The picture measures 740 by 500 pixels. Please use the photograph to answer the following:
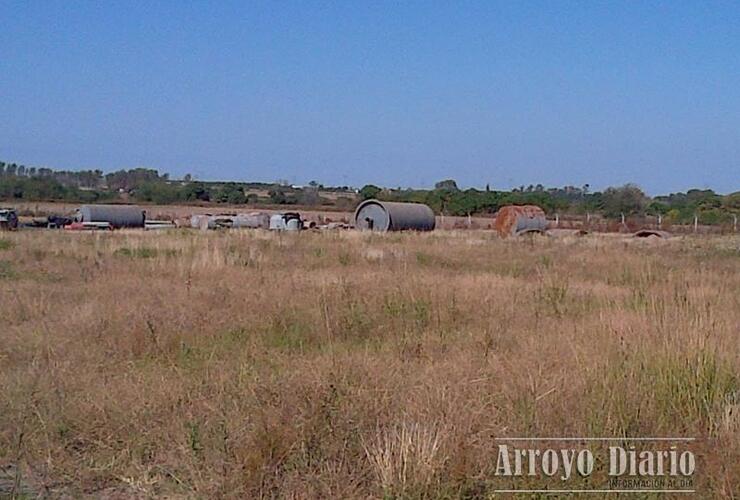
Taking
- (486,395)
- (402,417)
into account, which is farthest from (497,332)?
(402,417)

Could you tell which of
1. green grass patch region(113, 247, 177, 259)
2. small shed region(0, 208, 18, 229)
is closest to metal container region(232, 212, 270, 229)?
small shed region(0, 208, 18, 229)

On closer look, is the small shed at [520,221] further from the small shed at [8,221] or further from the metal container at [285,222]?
the small shed at [8,221]

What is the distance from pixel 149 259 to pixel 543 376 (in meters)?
14.7

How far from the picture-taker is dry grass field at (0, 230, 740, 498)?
13.1 ft

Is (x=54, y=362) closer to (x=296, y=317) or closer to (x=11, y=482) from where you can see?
(x=11, y=482)

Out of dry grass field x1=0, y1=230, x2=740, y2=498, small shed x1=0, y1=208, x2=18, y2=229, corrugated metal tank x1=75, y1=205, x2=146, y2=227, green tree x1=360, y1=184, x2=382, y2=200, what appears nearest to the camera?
dry grass field x1=0, y1=230, x2=740, y2=498

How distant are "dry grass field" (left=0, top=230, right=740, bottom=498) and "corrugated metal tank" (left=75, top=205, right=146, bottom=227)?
4235 centimetres

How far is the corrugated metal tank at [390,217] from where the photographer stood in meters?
45.4

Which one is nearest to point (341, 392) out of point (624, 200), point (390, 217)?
point (390, 217)

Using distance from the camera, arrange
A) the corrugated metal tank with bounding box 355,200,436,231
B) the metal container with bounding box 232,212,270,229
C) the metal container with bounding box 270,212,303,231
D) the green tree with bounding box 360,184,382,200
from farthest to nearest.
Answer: the green tree with bounding box 360,184,382,200, the metal container with bounding box 232,212,270,229, the metal container with bounding box 270,212,303,231, the corrugated metal tank with bounding box 355,200,436,231

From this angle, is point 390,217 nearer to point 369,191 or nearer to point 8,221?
point 8,221

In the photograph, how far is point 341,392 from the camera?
192 inches

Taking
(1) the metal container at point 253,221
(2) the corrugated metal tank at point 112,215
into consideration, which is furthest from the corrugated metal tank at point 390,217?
(2) the corrugated metal tank at point 112,215

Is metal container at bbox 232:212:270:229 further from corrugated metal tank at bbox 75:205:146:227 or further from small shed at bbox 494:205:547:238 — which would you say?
small shed at bbox 494:205:547:238
